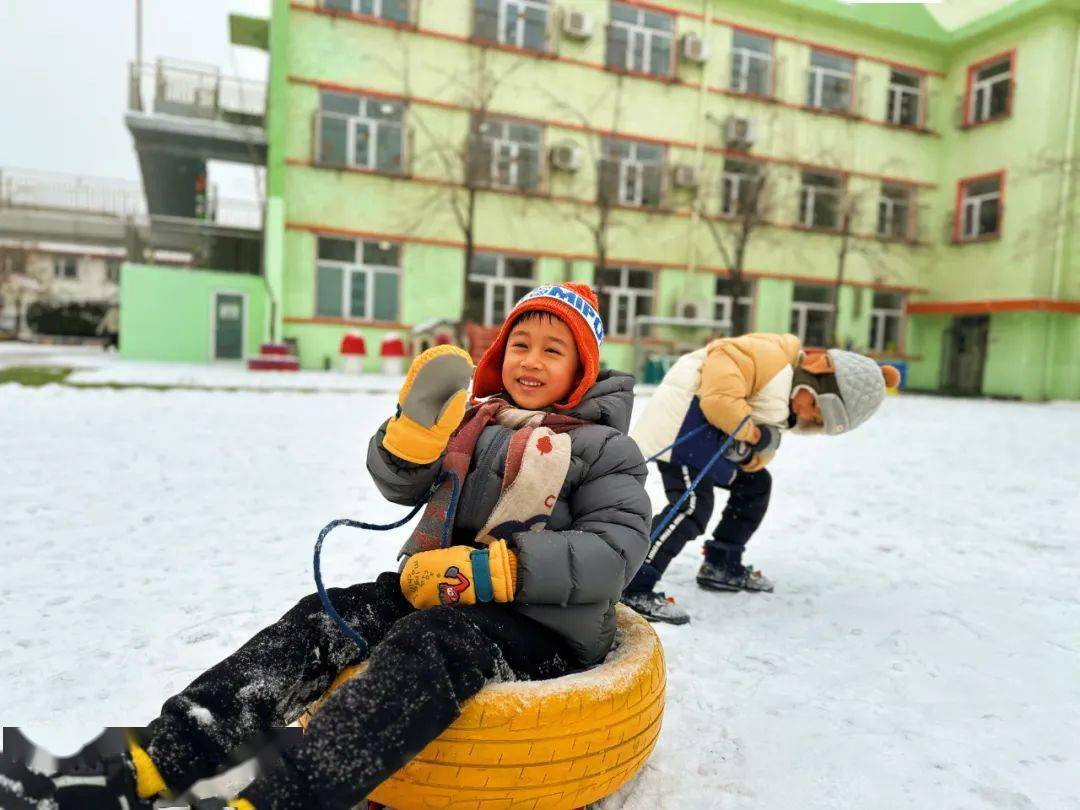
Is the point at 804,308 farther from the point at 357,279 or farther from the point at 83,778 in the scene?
the point at 83,778

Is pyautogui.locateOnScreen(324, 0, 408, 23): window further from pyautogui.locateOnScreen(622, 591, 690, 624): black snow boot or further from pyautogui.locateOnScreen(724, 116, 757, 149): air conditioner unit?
pyautogui.locateOnScreen(622, 591, 690, 624): black snow boot

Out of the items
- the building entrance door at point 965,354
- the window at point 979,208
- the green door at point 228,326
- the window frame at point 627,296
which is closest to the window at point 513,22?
Result: the window frame at point 627,296

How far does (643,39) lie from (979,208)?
10600 millimetres

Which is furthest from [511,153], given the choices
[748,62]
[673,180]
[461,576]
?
[461,576]

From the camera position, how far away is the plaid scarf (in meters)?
1.88

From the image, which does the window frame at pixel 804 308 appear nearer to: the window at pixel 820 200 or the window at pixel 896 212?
the window at pixel 820 200

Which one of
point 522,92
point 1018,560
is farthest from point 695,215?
point 1018,560

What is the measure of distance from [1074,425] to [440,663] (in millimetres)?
13833

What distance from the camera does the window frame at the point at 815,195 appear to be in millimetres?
20406

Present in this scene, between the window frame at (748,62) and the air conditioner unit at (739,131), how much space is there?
916 millimetres

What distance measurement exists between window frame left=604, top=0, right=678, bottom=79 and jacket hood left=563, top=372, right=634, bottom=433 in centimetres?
1805

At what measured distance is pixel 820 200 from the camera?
2066 centimetres

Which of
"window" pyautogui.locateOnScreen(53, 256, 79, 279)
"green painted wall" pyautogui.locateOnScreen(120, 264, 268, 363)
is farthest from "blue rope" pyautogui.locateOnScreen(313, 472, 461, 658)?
"window" pyautogui.locateOnScreen(53, 256, 79, 279)

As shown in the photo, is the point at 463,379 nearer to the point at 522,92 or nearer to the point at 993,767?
the point at 993,767
